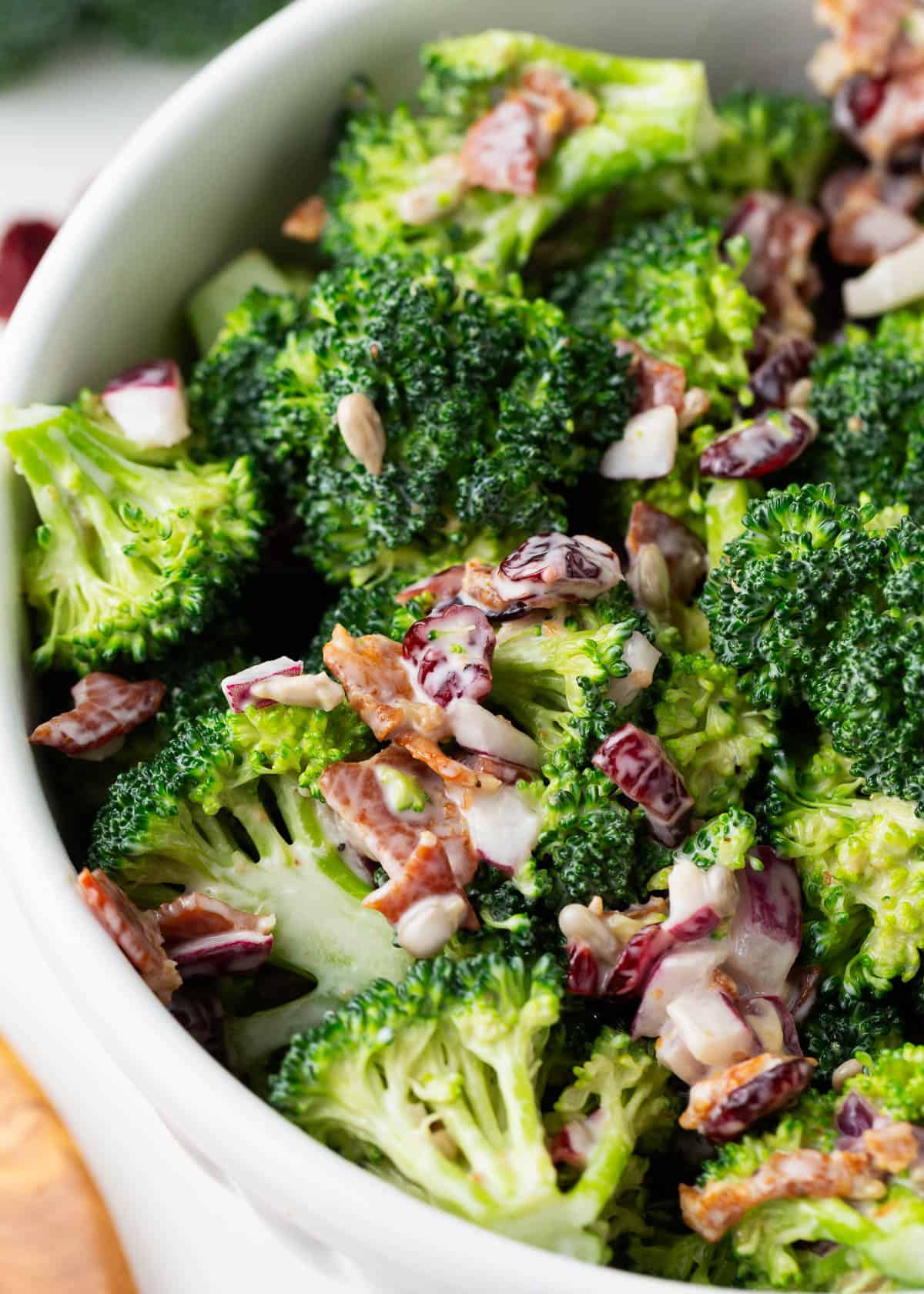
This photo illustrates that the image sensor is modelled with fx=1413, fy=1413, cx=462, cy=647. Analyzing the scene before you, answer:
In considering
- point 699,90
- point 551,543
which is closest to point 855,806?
point 551,543

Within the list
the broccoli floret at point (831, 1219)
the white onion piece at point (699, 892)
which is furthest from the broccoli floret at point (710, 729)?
the broccoli floret at point (831, 1219)

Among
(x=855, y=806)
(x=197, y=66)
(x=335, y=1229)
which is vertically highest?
(x=197, y=66)

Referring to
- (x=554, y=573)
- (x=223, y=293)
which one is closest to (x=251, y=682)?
(x=554, y=573)

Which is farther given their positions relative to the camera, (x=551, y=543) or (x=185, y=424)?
(x=185, y=424)

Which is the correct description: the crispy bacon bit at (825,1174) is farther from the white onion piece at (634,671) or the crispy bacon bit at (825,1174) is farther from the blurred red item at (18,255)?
the blurred red item at (18,255)

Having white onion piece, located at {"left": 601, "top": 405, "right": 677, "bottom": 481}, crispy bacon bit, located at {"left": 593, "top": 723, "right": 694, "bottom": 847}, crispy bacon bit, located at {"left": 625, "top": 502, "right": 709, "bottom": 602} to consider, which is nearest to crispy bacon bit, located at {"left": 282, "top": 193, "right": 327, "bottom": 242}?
white onion piece, located at {"left": 601, "top": 405, "right": 677, "bottom": 481}

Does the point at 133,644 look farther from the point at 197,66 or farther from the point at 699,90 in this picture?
the point at 197,66

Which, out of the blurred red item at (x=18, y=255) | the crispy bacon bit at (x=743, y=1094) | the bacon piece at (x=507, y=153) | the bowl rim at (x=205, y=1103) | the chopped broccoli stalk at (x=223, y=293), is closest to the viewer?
the bowl rim at (x=205, y=1103)
